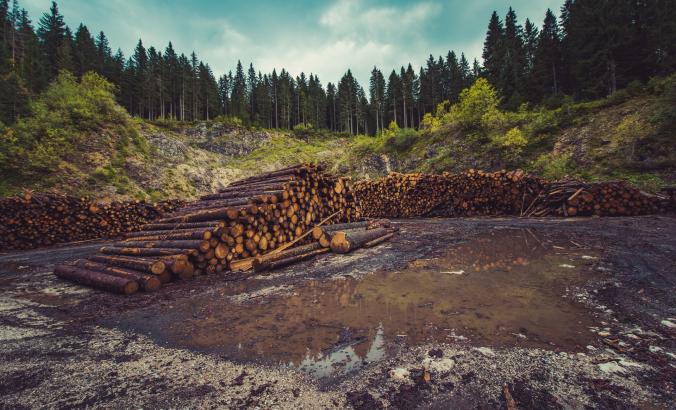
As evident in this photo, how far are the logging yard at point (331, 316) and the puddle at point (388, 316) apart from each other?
0.07 ft

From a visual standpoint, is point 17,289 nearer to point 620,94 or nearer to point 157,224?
point 157,224

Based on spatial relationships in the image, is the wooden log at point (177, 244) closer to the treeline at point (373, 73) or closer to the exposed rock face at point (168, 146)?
the exposed rock face at point (168, 146)

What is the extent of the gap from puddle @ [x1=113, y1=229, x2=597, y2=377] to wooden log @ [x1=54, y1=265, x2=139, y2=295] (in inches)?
45.0

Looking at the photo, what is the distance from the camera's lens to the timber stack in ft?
14.3

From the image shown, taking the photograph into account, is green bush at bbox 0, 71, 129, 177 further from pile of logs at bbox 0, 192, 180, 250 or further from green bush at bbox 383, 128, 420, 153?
green bush at bbox 383, 128, 420, 153

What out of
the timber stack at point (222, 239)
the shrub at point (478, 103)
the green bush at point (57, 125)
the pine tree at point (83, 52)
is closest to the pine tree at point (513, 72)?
the shrub at point (478, 103)

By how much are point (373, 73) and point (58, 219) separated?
205ft

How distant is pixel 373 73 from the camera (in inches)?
2406

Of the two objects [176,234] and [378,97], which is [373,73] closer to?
[378,97]

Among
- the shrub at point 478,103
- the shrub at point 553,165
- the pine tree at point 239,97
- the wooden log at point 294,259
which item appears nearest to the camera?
the wooden log at point 294,259

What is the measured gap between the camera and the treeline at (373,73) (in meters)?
26.7

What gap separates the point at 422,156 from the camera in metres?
23.2

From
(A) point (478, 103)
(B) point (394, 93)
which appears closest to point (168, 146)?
(A) point (478, 103)

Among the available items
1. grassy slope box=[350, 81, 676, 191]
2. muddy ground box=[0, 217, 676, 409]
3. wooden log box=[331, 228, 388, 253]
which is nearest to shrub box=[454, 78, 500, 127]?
grassy slope box=[350, 81, 676, 191]
